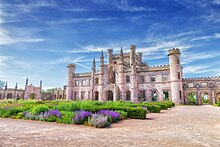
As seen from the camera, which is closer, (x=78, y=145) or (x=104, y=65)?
(x=78, y=145)

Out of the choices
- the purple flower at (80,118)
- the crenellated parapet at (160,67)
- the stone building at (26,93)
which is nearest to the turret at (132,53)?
the crenellated parapet at (160,67)

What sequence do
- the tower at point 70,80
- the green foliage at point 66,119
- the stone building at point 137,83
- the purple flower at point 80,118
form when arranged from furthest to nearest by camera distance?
the tower at point 70,80, the stone building at point 137,83, the green foliage at point 66,119, the purple flower at point 80,118

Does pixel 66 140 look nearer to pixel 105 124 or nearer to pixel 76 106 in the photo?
pixel 105 124

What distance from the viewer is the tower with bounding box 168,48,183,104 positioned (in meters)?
34.4

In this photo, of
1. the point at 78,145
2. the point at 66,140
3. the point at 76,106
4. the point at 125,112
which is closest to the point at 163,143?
the point at 78,145

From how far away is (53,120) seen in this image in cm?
1005

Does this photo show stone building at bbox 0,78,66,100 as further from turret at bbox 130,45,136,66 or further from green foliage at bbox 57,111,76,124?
green foliage at bbox 57,111,76,124

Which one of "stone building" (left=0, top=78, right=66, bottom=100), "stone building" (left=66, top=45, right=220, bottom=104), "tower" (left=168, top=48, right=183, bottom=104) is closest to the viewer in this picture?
"tower" (left=168, top=48, right=183, bottom=104)

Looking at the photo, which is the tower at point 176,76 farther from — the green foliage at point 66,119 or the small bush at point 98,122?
the green foliage at point 66,119

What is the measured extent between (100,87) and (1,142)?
3836 centimetres

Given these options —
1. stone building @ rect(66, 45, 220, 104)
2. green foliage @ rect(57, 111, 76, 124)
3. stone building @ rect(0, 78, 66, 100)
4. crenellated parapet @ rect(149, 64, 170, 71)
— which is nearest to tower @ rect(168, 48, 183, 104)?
stone building @ rect(66, 45, 220, 104)

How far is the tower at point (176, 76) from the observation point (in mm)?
34375

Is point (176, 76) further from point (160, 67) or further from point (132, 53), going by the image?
point (132, 53)

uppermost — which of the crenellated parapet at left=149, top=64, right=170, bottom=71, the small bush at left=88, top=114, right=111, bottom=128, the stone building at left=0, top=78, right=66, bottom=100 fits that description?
the crenellated parapet at left=149, top=64, right=170, bottom=71
